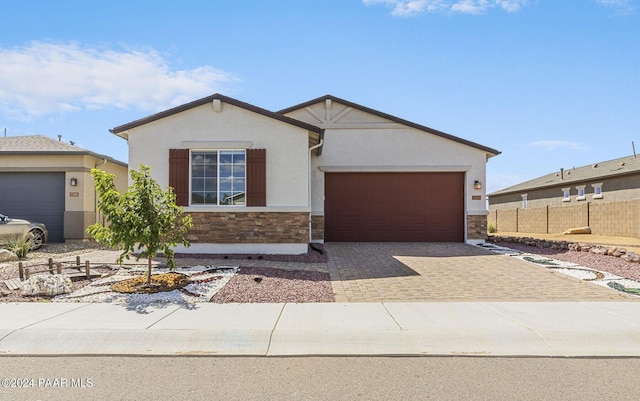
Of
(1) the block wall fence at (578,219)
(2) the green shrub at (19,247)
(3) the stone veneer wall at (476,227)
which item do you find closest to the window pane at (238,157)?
(2) the green shrub at (19,247)

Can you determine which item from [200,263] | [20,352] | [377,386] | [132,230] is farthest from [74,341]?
[200,263]

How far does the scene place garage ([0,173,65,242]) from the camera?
16.0 m

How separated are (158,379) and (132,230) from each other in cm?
395

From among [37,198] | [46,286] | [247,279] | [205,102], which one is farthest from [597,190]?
[37,198]

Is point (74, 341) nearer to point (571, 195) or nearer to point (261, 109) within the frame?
point (261, 109)

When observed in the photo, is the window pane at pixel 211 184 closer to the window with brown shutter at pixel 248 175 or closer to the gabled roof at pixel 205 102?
the window with brown shutter at pixel 248 175

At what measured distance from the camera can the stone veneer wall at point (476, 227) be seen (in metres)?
15.9

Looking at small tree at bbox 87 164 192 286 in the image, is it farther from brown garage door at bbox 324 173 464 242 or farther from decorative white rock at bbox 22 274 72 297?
brown garage door at bbox 324 173 464 242

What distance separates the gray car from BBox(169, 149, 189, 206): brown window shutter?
5.65 meters

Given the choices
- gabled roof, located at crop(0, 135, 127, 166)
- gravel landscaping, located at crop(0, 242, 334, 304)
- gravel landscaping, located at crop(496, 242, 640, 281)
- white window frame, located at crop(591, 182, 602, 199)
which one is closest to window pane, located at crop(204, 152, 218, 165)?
gravel landscaping, located at crop(0, 242, 334, 304)

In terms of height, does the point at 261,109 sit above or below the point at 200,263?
above

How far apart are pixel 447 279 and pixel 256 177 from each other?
5716mm

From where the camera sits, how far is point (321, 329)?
550 centimetres

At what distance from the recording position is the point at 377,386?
398 cm
